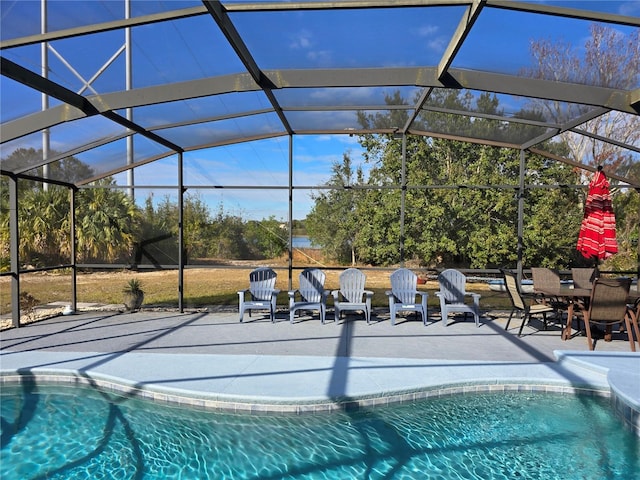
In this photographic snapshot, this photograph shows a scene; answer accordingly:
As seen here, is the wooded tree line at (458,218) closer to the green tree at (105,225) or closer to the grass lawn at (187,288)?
the grass lawn at (187,288)

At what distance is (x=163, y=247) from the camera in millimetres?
10203

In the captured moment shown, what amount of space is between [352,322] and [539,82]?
4.38m

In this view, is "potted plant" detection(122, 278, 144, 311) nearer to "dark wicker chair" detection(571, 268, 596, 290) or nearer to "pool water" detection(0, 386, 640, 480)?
"pool water" detection(0, 386, 640, 480)

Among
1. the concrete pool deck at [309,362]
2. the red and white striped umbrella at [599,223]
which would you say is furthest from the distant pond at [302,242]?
the red and white striped umbrella at [599,223]

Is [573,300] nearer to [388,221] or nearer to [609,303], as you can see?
[609,303]

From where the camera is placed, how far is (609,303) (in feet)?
17.6

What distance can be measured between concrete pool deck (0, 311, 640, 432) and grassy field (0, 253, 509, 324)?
6.09 ft

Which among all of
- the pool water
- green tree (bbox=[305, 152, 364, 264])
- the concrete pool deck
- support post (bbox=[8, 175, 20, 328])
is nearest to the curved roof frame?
support post (bbox=[8, 175, 20, 328])

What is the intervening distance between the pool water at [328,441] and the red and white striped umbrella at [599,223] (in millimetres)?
2865

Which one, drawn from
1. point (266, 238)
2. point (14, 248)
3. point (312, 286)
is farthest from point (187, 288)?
point (312, 286)

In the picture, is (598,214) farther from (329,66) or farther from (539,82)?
(329,66)

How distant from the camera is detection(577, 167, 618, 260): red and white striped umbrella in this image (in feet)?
20.1

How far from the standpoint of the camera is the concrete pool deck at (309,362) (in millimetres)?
3900

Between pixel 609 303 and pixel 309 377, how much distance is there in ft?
13.0
